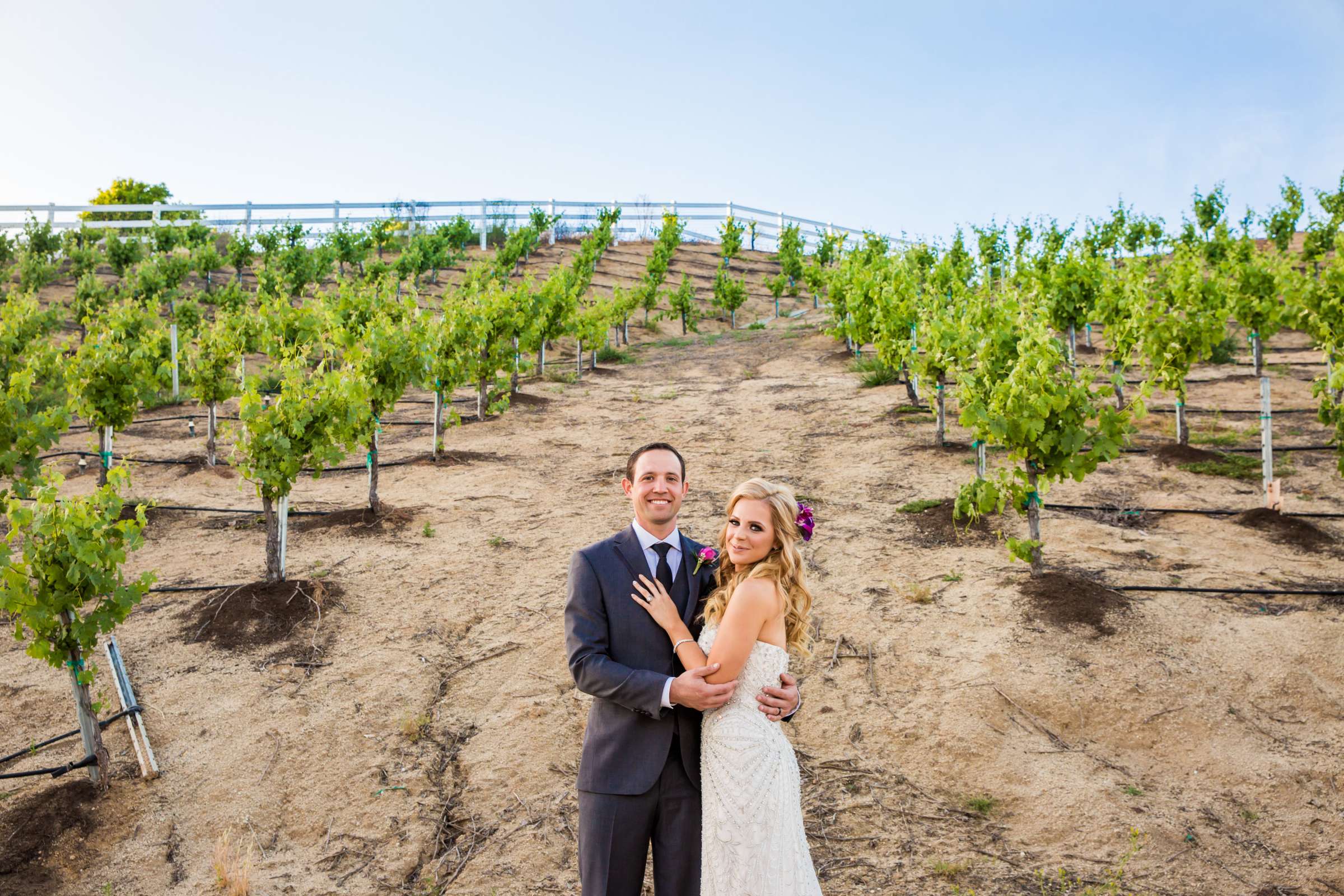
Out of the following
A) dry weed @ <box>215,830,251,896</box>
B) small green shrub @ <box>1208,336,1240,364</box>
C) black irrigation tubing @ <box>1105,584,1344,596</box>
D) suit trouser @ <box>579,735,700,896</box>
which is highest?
small green shrub @ <box>1208,336,1240,364</box>

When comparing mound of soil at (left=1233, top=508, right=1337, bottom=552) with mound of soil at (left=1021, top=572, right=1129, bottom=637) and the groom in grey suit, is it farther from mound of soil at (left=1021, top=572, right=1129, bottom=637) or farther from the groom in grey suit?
the groom in grey suit

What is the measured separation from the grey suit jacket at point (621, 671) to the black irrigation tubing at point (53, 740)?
12.9ft

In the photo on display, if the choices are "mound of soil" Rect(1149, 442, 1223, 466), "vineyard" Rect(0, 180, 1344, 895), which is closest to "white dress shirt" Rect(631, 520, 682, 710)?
"vineyard" Rect(0, 180, 1344, 895)

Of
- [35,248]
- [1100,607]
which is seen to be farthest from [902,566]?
[35,248]

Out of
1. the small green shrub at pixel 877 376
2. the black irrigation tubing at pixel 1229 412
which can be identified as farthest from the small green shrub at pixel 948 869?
the small green shrub at pixel 877 376

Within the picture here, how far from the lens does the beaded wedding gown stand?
2.59 metres

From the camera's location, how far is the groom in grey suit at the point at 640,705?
103 inches

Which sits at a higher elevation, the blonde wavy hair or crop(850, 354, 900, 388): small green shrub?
crop(850, 354, 900, 388): small green shrub

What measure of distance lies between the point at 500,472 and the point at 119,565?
166 inches

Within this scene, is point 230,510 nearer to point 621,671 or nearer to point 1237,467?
point 621,671

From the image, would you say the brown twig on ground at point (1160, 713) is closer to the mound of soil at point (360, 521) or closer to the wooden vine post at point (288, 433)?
the wooden vine post at point (288, 433)

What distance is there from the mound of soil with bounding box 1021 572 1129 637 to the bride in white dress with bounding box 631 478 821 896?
448 cm

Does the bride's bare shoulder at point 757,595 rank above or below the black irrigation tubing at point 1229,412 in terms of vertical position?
below

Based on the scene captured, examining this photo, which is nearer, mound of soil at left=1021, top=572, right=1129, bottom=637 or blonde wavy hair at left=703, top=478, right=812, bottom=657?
blonde wavy hair at left=703, top=478, right=812, bottom=657
